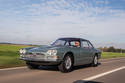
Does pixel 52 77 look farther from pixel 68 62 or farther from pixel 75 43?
pixel 75 43

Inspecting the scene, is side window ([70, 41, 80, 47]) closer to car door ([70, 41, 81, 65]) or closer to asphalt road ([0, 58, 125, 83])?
car door ([70, 41, 81, 65])

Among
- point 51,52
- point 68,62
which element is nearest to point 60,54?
point 51,52

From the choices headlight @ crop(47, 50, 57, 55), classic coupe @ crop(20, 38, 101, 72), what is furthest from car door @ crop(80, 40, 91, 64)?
headlight @ crop(47, 50, 57, 55)

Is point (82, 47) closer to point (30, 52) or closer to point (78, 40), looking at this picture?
point (78, 40)

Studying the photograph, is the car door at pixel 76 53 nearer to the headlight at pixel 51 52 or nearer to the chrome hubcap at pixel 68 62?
the chrome hubcap at pixel 68 62

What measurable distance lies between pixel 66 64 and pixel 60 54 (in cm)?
69

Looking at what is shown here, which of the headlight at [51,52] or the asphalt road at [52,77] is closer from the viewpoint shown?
the asphalt road at [52,77]

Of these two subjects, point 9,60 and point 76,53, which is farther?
point 9,60

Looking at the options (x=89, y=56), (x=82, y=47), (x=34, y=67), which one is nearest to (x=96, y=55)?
(x=89, y=56)

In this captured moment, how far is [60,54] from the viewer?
27.5ft

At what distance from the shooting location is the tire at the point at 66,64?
28.1 ft

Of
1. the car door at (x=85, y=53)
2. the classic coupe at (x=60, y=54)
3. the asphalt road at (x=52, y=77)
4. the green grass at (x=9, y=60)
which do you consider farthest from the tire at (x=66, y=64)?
the green grass at (x=9, y=60)

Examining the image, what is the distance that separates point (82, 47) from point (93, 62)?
1932 millimetres

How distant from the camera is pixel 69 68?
9.08m
